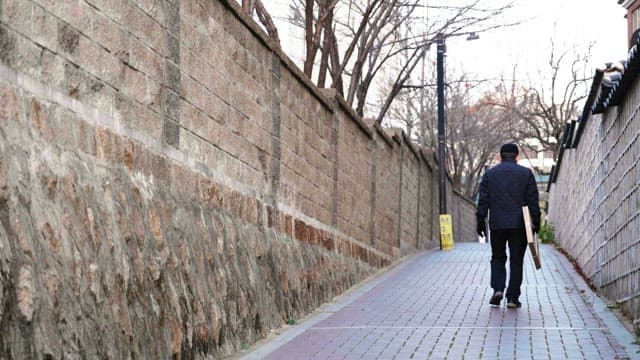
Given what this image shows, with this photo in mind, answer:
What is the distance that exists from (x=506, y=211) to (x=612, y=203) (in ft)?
3.89

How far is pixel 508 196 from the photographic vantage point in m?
12.2

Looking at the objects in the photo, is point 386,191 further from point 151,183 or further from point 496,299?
point 151,183

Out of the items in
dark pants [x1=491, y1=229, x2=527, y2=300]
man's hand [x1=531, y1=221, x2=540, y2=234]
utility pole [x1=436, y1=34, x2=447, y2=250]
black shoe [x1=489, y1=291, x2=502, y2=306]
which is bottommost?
black shoe [x1=489, y1=291, x2=502, y2=306]

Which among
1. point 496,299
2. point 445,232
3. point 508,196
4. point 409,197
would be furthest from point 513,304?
point 445,232

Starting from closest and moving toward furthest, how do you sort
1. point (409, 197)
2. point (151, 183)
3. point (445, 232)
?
point (151, 183) < point (409, 197) < point (445, 232)

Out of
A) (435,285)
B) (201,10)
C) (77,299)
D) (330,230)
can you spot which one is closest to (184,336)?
(77,299)

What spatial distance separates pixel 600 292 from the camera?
1266 centimetres

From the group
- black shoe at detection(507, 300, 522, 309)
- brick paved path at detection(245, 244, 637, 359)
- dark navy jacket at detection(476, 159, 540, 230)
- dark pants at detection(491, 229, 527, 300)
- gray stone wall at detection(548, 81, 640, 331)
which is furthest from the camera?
dark navy jacket at detection(476, 159, 540, 230)

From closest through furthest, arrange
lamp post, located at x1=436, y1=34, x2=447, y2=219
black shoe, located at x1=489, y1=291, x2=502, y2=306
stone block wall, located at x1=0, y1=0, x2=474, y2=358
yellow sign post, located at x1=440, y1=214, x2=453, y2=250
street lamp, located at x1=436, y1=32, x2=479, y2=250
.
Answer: stone block wall, located at x1=0, y1=0, x2=474, y2=358 < black shoe, located at x1=489, y1=291, x2=502, y2=306 < yellow sign post, located at x1=440, y1=214, x2=453, y2=250 < street lamp, located at x1=436, y1=32, x2=479, y2=250 < lamp post, located at x1=436, y1=34, x2=447, y2=219

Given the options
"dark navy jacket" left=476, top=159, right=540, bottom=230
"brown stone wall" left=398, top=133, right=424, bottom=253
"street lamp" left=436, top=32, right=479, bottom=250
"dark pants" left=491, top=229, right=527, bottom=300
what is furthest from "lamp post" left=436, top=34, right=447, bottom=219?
"dark pants" left=491, top=229, right=527, bottom=300

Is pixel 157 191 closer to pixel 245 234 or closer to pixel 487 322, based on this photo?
pixel 245 234

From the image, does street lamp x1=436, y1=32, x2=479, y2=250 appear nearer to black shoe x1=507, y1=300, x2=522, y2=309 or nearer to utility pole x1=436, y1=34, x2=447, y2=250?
utility pole x1=436, y1=34, x2=447, y2=250

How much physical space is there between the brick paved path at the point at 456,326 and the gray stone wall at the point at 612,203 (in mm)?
351

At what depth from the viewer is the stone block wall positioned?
5277 mm
